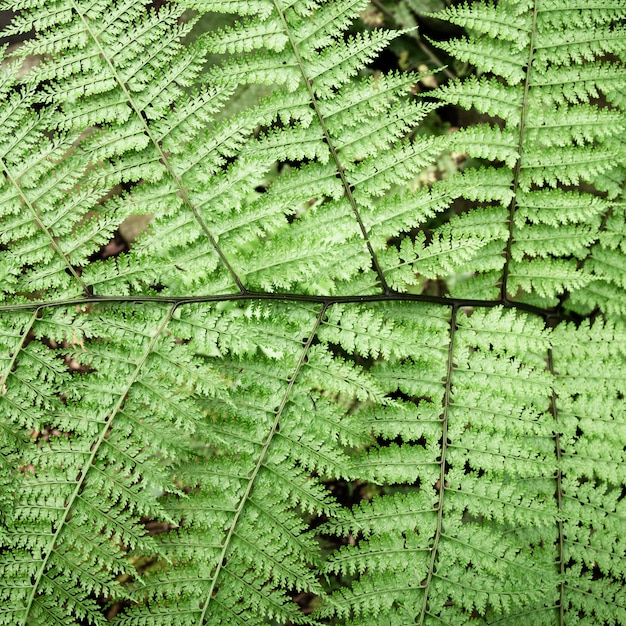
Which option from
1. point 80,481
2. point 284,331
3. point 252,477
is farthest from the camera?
point 284,331

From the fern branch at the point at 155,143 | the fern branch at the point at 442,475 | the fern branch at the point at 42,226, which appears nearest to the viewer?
the fern branch at the point at 155,143

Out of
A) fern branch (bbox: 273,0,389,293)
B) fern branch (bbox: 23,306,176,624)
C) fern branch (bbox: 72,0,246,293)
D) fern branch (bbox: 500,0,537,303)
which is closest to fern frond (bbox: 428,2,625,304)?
fern branch (bbox: 500,0,537,303)

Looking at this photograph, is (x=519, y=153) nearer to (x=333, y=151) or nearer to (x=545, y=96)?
(x=545, y=96)

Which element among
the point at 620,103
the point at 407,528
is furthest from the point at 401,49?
the point at 407,528

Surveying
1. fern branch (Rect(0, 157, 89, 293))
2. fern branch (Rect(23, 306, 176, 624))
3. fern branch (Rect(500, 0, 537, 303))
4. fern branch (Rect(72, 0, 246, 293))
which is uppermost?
fern branch (Rect(500, 0, 537, 303))

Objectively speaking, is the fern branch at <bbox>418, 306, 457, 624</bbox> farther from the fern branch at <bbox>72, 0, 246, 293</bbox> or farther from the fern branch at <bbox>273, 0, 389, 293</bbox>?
the fern branch at <bbox>72, 0, 246, 293</bbox>

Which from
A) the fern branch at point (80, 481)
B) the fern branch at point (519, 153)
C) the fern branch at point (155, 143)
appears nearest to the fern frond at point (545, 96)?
the fern branch at point (519, 153)

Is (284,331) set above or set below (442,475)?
above

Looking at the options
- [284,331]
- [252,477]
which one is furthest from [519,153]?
[252,477]

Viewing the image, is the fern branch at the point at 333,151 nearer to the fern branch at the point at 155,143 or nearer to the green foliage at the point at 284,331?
the green foliage at the point at 284,331

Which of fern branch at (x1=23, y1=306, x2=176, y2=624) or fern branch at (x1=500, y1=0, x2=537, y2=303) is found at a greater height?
fern branch at (x1=500, y1=0, x2=537, y2=303)
